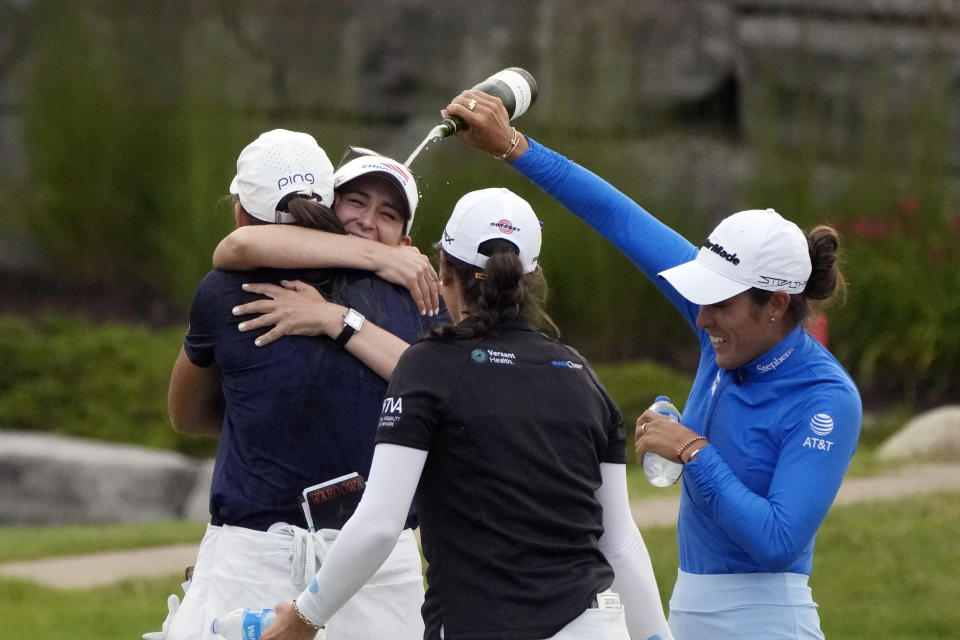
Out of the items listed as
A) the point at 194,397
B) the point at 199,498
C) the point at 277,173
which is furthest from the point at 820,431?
the point at 199,498

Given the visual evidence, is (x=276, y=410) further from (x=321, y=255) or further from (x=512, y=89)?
(x=512, y=89)

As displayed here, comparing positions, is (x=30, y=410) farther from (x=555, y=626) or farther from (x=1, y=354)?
(x=555, y=626)

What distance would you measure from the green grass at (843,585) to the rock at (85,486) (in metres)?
0.81

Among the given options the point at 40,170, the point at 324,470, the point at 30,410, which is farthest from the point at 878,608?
the point at 40,170

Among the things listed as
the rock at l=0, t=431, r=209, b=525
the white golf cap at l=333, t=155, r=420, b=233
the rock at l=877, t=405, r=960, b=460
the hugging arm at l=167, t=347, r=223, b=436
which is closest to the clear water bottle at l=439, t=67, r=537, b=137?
the white golf cap at l=333, t=155, r=420, b=233

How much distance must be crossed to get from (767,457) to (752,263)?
434 millimetres

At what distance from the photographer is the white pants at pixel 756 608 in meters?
3.27

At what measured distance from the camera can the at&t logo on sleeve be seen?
317 centimetres

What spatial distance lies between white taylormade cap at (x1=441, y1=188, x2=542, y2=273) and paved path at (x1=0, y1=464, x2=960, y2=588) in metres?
5.18

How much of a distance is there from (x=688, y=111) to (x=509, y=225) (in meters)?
11.9

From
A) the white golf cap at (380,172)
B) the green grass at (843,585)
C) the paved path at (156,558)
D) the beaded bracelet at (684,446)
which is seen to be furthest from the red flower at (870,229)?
the beaded bracelet at (684,446)

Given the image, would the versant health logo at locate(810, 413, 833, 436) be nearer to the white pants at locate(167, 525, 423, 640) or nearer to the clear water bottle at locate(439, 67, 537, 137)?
the white pants at locate(167, 525, 423, 640)

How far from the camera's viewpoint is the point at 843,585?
7.36m

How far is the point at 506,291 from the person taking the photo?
2.99 m
